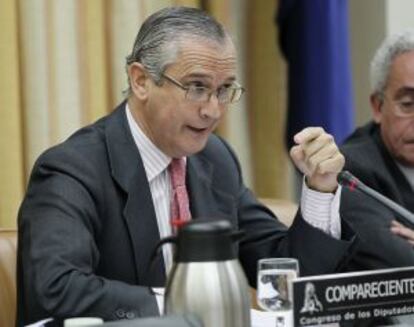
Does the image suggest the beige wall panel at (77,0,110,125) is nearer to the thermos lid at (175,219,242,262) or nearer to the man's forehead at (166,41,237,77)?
the man's forehead at (166,41,237,77)

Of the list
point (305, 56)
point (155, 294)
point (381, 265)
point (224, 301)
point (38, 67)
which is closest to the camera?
point (224, 301)

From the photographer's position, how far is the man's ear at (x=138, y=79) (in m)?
2.30

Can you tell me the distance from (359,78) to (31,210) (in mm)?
2247

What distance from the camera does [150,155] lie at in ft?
7.68

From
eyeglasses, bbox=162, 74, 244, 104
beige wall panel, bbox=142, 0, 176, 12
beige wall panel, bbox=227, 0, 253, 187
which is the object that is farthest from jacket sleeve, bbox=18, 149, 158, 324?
beige wall panel, bbox=227, 0, 253, 187

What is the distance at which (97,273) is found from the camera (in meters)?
2.23

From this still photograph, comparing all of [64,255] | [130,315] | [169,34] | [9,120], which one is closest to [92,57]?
[9,120]

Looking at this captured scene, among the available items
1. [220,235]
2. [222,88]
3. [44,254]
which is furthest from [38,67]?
[220,235]

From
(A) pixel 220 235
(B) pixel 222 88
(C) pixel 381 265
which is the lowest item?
(C) pixel 381 265

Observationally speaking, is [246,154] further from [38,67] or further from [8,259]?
[8,259]

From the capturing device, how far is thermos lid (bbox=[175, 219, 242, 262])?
153 centimetres

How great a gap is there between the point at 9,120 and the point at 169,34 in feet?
3.55

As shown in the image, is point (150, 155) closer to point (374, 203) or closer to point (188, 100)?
point (188, 100)

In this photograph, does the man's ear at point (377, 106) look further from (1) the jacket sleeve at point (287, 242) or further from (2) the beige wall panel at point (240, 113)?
(2) the beige wall panel at point (240, 113)
